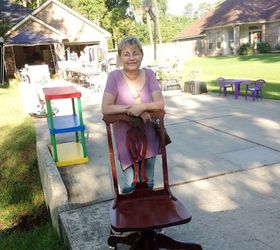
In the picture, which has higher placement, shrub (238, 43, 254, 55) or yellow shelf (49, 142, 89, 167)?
shrub (238, 43, 254, 55)

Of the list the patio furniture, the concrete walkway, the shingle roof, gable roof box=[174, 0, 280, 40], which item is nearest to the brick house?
gable roof box=[174, 0, 280, 40]

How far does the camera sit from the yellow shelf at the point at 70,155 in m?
5.38

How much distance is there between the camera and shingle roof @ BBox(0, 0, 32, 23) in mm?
25753

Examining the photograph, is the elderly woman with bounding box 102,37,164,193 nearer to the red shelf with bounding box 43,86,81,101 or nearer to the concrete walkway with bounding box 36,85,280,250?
the concrete walkway with bounding box 36,85,280,250

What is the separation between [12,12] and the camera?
26.8 meters

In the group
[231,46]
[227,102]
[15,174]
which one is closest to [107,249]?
[15,174]

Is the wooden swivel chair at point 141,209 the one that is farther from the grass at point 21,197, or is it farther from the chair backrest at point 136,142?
the grass at point 21,197

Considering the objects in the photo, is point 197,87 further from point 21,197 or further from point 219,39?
point 219,39

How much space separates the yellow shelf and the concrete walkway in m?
0.13

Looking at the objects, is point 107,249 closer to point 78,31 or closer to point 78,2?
point 78,31

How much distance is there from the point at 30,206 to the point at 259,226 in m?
3.42

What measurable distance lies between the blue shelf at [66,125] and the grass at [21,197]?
1.05m

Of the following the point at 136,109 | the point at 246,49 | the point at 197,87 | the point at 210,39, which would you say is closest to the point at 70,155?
the point at 136,109

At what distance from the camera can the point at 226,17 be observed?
37.2m
